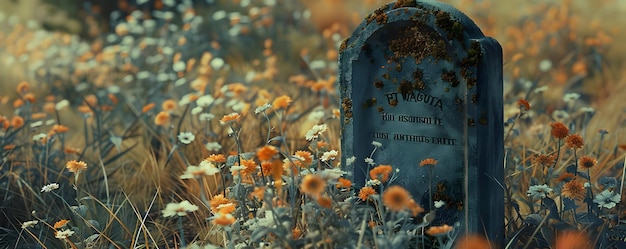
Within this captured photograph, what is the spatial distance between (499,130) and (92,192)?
2.05m

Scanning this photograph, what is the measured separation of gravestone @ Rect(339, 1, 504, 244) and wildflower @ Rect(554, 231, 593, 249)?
0.26 meters

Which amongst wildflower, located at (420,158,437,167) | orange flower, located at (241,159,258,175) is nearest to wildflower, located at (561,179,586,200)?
wildflower, located at (420,158,437,167)

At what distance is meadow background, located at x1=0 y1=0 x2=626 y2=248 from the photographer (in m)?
3.08

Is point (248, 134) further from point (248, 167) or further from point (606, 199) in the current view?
point (606, 199)

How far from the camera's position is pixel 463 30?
125 inches

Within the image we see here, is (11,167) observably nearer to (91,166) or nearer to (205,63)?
(91,166)

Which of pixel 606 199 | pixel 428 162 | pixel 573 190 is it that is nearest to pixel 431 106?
pixel 428 162

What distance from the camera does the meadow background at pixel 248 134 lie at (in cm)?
308

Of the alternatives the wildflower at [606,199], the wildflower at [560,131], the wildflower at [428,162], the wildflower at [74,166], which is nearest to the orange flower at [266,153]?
the wildflower at [428,162]

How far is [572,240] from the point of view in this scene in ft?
9.62

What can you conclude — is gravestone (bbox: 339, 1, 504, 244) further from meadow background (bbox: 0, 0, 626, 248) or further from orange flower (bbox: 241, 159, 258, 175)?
orange flower (bbox: 241, 159, 258, 175)

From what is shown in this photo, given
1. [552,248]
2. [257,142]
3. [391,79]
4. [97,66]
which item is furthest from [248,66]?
[552,248]

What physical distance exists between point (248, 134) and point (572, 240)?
2.17 metres

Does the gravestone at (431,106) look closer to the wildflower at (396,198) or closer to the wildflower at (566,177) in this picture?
the wildflower at (566,177)
